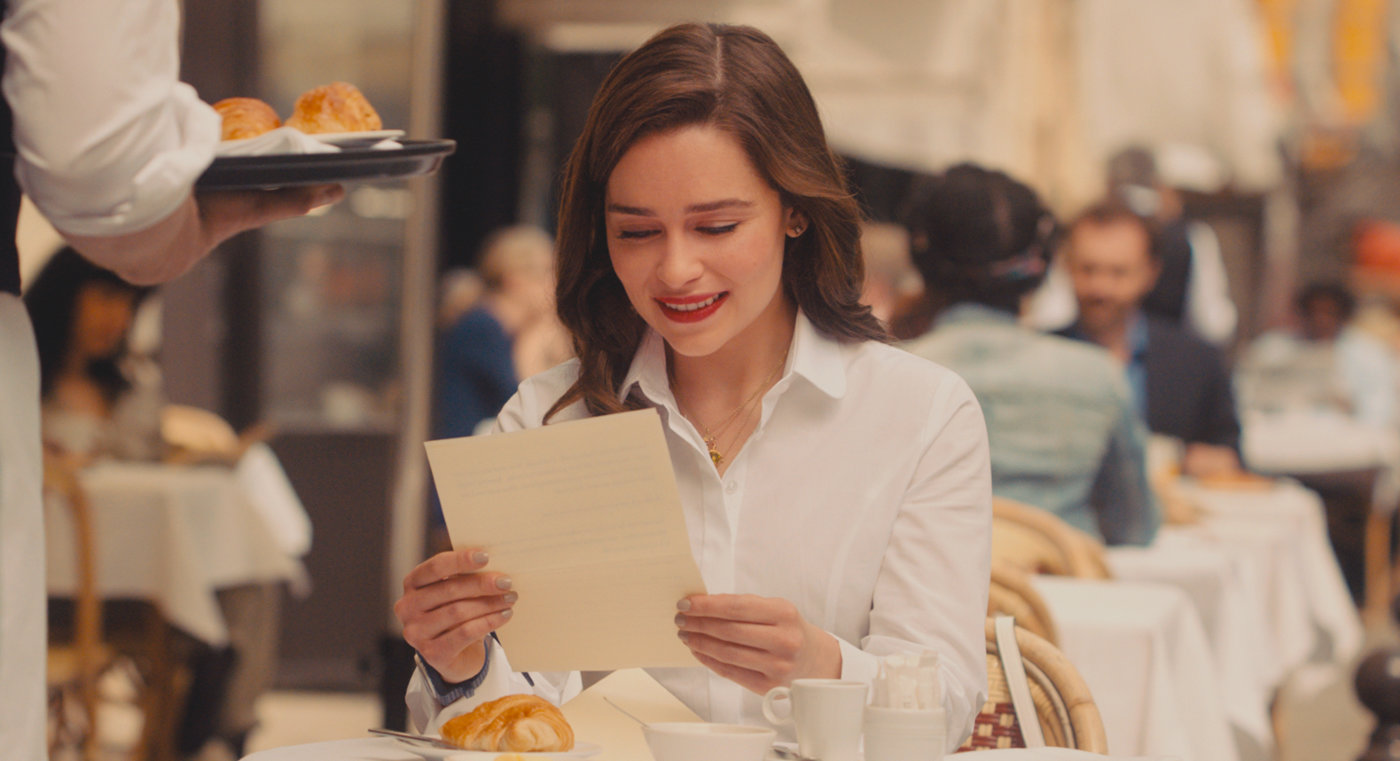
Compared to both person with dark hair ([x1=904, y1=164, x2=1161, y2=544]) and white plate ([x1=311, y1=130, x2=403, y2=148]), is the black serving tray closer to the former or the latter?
white plate ([x1=311, y1=130, x2=403, y2=148])

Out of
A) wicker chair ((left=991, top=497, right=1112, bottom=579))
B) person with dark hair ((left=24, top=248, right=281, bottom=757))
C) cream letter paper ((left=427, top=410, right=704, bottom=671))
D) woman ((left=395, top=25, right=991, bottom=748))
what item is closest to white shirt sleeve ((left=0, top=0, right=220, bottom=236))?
cream letter paper ((left=427, top=410, right=704, bottom=671))

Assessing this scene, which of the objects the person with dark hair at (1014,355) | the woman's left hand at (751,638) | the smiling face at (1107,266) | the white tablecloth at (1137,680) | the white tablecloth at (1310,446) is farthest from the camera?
the white tablecloth at (1310,446)

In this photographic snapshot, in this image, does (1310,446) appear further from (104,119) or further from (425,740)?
(104,119)

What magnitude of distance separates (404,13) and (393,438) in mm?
1972

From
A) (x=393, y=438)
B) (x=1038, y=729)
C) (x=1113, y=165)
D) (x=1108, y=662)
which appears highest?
(x=1113, y=165)

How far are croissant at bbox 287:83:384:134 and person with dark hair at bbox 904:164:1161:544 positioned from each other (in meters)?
1.99

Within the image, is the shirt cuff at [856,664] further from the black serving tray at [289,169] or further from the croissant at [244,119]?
the croissant at [244,119]

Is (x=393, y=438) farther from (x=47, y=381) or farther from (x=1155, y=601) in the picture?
(x=1155, y=601)

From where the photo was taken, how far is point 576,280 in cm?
175

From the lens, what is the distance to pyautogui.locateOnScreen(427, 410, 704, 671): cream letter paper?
118 cm

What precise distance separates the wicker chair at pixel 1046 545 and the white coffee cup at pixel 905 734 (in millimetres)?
1792

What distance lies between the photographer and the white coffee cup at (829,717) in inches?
46.2

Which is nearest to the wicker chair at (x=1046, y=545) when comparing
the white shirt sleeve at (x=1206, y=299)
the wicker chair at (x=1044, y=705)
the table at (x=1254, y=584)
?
the table at (x=1254, y=584)

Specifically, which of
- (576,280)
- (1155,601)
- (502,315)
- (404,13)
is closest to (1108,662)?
(1155,601)
